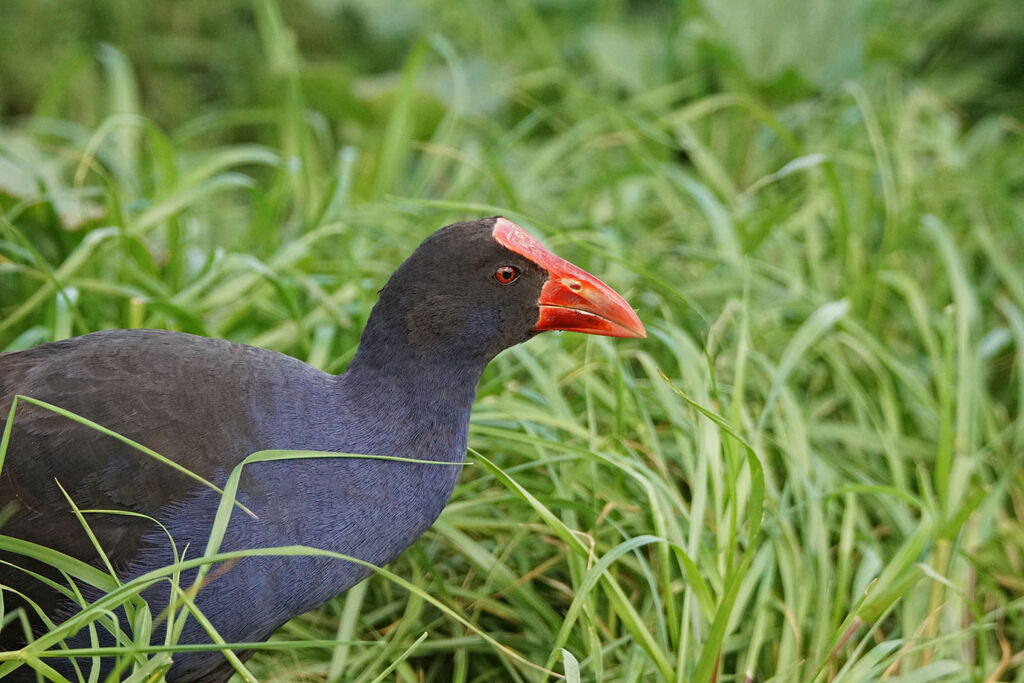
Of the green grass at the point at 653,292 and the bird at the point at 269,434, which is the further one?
the green grass at the point at 653,292

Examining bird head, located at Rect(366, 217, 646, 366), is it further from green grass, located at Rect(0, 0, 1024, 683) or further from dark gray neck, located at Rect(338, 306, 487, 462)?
green grass, located at Rect(0, 0, 1024, 683)

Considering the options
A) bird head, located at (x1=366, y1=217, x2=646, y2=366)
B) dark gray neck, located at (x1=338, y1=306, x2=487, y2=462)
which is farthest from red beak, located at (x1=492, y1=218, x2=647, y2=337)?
dark gray neck, located at (x1=338, y1=306, x2=487, y2=462)

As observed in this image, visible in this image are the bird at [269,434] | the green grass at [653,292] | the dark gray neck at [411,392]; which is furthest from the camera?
the green grass at [653,292]

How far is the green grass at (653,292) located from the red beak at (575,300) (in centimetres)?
22

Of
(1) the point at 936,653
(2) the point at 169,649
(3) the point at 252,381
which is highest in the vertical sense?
(3) the point at 252,381

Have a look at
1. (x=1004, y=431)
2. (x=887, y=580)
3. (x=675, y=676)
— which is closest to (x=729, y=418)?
(x=887, y=580)

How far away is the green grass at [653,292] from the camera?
2.35 meters

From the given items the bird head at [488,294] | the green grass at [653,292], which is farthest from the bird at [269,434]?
the green grass at [653,292]

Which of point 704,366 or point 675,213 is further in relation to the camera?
point 675,213

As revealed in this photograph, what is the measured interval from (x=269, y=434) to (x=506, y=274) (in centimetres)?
53

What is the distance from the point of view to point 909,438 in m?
3.04

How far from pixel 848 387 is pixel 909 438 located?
270mm

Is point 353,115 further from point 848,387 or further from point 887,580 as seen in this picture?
point 887,580

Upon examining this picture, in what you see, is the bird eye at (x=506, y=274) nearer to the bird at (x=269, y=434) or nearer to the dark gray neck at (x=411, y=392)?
the bird at (x=269, y=434)
